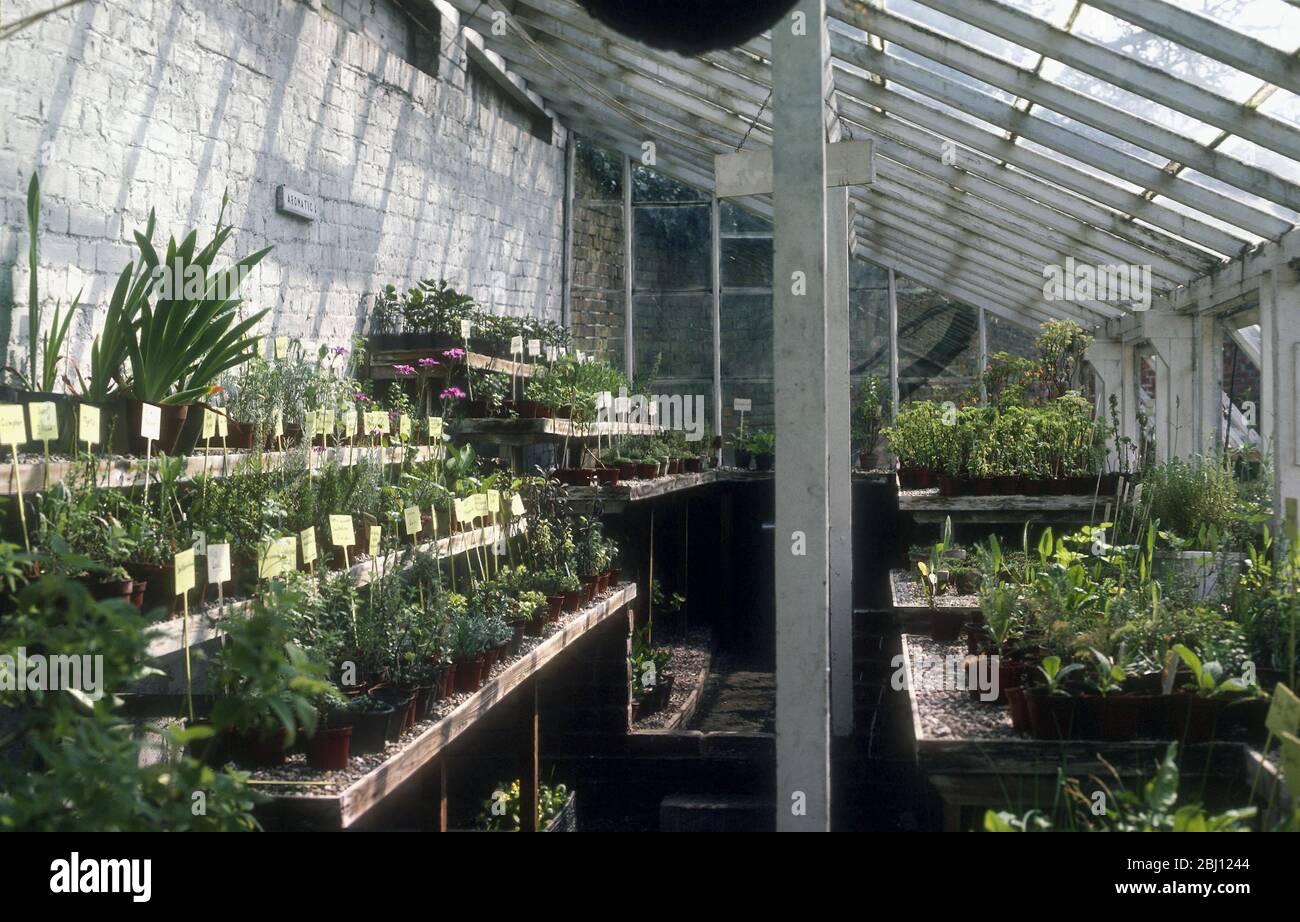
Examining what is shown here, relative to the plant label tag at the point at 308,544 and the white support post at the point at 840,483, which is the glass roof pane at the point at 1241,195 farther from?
the plant label tag at the point at 308,544

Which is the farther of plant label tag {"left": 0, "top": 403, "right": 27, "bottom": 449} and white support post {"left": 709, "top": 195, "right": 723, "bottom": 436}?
white support post {"left": 709, "top": 195, "right": 723, "bottom": 436}

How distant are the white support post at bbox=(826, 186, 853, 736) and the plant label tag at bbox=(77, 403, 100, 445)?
12.7ft

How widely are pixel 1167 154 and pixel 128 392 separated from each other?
156 inches

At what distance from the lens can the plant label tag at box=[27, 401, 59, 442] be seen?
2482 millimetres

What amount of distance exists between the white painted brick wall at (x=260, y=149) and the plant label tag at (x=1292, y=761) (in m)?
3.62

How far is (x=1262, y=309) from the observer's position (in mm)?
5062

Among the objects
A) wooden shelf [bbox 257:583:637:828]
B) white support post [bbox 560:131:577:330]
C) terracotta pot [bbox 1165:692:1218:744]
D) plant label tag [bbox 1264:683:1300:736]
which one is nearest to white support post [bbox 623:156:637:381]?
white support post [bbox 560:131:577:330]

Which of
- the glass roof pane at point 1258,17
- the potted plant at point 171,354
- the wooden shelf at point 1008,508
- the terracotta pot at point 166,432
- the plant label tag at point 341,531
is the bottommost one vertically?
the wooden shelf at point 1008,508

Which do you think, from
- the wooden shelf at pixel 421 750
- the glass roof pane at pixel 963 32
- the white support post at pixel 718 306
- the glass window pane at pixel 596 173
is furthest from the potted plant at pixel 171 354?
the glass window pane at pixel 596 173

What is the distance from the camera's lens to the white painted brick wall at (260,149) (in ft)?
12.5

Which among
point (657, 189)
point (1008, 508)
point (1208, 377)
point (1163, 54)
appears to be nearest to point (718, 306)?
point (657, 189)

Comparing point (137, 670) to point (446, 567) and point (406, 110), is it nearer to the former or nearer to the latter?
point (446, 567)

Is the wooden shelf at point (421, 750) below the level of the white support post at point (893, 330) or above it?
below

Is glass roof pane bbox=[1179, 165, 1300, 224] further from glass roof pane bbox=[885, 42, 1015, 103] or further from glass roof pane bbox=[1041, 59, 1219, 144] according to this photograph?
glass roof pane bbox=[885, 42, 1015, 103]
